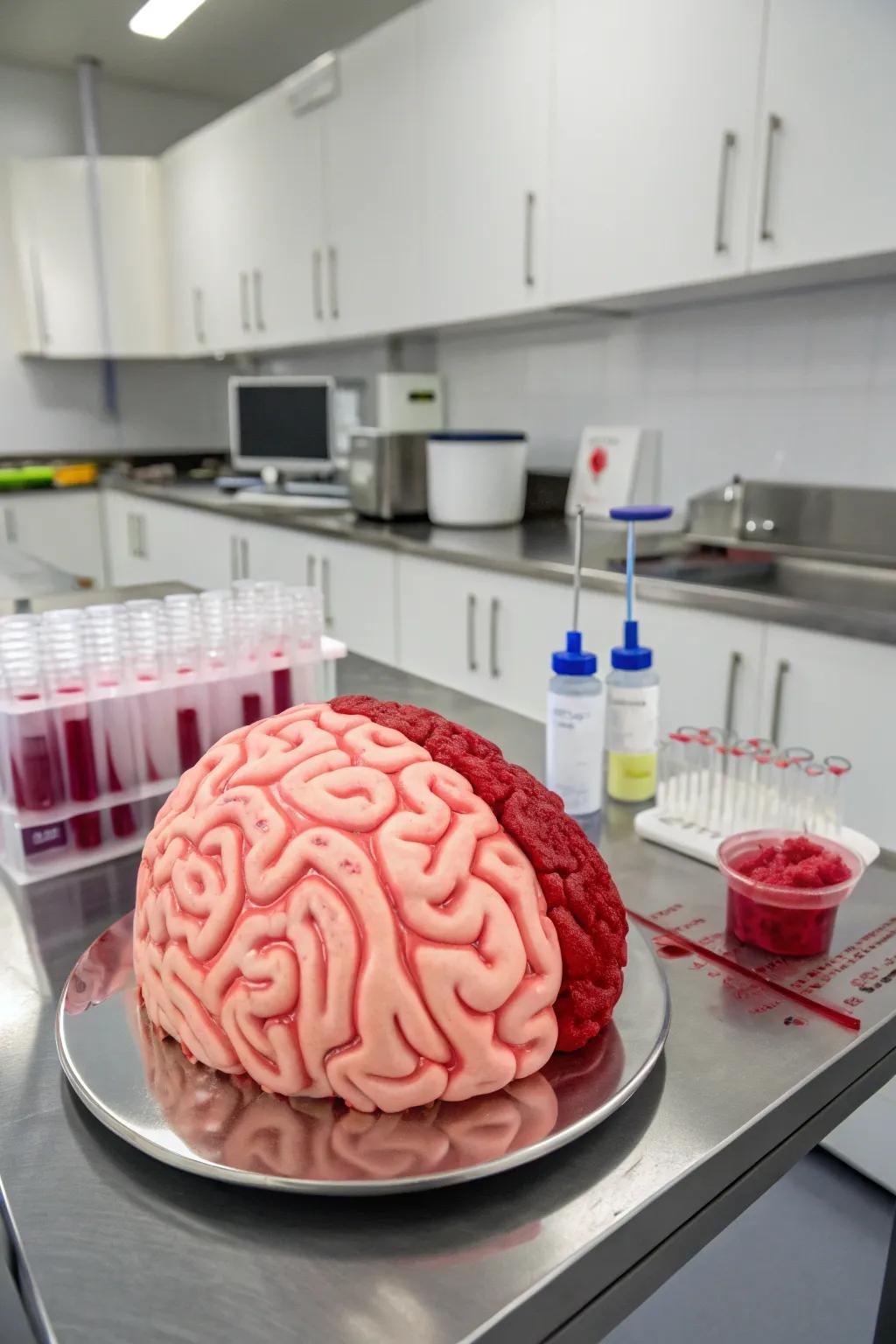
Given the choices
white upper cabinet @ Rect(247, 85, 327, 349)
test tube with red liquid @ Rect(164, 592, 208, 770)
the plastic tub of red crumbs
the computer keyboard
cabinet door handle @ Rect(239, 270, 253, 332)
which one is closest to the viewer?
the plastic tub of red crumbs

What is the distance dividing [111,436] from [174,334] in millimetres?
730

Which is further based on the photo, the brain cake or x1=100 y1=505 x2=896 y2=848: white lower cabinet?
x1=100 y1=505 x2=896 y2=848: white lower cabinet

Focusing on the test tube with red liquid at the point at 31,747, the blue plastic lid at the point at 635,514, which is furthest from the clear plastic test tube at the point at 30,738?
the blue plastic lid at the point at 635,514

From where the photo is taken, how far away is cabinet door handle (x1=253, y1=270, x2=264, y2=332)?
406 cm

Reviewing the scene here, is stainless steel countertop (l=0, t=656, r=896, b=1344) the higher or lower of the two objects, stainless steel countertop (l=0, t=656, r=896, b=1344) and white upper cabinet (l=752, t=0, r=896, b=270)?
the lower

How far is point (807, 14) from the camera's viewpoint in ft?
6.46

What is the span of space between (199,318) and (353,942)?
457 cm

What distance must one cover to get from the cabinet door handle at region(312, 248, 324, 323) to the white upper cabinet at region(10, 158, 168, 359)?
60.2 inches

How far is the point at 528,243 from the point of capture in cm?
276

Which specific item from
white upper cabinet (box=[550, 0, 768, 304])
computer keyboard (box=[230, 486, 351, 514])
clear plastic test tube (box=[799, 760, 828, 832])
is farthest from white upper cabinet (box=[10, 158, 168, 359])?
clear plastic test tube (box=[799, 760, 828, 832])

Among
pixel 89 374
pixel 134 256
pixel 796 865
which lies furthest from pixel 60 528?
pixel 796 865

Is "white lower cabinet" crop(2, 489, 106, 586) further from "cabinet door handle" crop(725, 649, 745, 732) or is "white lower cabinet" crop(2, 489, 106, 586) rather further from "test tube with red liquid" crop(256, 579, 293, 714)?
"test tube with red liquid" crop(256, 579, 293, 714)

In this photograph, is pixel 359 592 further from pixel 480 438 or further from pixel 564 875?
pixel 564 875

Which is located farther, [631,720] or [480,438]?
[480,438]
